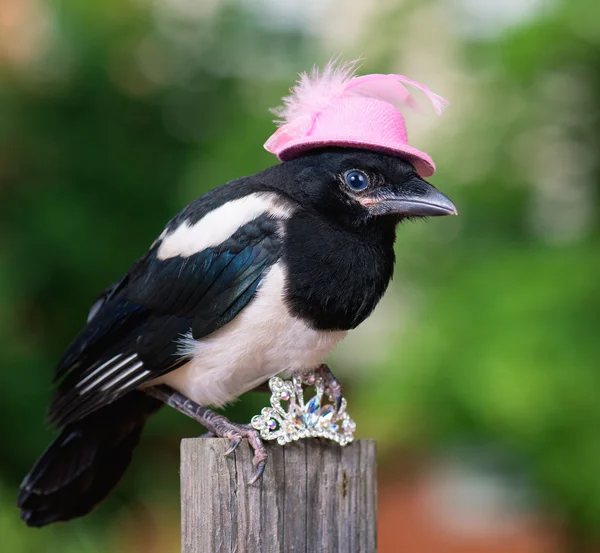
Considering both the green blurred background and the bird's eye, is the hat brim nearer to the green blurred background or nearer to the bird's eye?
the bird's eye

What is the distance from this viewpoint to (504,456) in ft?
18.5

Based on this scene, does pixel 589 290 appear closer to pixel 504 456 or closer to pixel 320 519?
pixel 504 456

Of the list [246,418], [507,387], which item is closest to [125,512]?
[246,418]

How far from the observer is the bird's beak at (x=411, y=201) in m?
1.95

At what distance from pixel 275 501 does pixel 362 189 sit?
78cm

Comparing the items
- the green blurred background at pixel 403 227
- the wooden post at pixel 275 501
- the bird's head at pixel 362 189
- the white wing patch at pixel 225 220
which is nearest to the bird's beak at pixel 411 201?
the bird's head at pixel 362 189

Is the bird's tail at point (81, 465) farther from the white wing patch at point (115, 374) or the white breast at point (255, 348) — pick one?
the white breast at point (255, 348)

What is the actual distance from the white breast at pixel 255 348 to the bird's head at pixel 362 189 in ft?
0.72

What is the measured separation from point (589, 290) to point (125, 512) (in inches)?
123

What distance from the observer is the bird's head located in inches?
77.8

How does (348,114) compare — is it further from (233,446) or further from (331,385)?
(233,446)

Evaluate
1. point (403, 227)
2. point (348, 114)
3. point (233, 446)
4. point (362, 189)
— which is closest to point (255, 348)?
point (233, 446)

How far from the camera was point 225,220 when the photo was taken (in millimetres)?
1995

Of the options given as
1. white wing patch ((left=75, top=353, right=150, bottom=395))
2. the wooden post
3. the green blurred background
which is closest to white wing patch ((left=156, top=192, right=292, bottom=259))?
white wing patch ((left=75, top=353, right=150, bottom=395))
